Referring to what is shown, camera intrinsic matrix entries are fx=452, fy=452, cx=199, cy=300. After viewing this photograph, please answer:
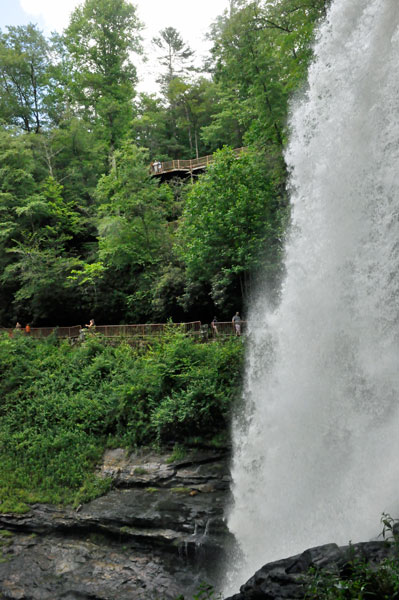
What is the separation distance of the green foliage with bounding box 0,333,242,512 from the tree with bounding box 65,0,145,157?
755 inches

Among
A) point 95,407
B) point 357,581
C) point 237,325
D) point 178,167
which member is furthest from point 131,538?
point 178,167

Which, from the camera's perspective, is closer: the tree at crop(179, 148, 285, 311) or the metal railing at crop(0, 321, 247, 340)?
the tree at crop(179, 148, 285, 311)

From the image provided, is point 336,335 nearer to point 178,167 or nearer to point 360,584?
point 360,584

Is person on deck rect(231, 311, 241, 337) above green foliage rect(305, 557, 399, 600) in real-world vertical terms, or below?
above

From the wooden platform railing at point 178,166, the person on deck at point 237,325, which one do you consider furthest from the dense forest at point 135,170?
the wooden platform railing at point 178,166

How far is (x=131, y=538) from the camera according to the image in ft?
33.7

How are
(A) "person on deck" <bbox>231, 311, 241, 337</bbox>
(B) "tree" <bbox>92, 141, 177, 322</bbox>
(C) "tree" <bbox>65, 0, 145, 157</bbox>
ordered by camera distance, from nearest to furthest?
(A) "person on deck" <bbox>231, 311, 241, 337</bbox>, (B) "tree" <bbox>92, 141, 177, 322</bbox>, (C) "tree" <bbox>65, 0, 145, 157</bbox>

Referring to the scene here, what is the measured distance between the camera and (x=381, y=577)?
482 cm

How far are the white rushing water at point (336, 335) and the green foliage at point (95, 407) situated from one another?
182cm

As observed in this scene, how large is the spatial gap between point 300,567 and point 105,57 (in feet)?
112

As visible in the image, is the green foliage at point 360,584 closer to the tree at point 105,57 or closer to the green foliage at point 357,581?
the green foliage at point 357,581

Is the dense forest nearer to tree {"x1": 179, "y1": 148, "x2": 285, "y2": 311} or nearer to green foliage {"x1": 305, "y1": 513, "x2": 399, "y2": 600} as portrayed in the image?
tree {"x1": 179, "y1": 148, "x2": 285, "y2": 311}

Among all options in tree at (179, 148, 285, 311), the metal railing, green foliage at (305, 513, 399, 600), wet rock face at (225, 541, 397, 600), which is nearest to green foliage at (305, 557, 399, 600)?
green foliage at (305, 513, 399, 600)

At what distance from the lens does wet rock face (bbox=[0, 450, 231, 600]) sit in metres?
8.99
